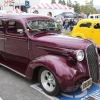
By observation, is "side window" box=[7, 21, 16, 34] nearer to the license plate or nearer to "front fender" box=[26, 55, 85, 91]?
"front fender" box=[26, 55, 85, 91]

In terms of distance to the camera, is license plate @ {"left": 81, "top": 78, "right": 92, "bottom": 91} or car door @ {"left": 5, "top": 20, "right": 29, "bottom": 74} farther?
car door @ {"left": 5, "top": 20, "right": 29, "bottom": 74}

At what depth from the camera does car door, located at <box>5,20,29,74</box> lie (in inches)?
185

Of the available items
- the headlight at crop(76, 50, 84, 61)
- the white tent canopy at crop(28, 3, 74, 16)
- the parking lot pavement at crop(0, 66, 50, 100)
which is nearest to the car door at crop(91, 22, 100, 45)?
the parking lot pavement at crop(0, 66, 50, 100)

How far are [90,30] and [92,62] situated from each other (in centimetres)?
557

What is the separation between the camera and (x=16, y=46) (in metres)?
4.96

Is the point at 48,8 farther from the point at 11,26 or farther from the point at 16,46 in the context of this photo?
the point at 16,46

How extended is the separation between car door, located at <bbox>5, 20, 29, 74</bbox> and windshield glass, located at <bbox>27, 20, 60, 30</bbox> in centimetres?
25

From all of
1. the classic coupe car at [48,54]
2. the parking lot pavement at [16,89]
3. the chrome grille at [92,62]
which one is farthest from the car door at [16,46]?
the chrome grille at [92,62]

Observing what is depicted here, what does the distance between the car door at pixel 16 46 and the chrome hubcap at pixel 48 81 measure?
727 millimetres

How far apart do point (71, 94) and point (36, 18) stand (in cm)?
227

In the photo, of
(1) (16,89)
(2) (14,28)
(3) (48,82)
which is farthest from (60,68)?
(2) (14,28)

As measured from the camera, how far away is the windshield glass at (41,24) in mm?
4748

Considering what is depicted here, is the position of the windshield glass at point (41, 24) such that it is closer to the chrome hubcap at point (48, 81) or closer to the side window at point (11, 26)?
the side window at point (11, 26)

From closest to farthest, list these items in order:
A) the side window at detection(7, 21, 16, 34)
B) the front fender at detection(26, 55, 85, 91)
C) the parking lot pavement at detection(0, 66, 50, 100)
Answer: the front fender at detection(26, 55, 85, 91) → the parking lot pavement at detection(0, 66, 50, 100) → the side window at detection(7, 21, 16, 34)
